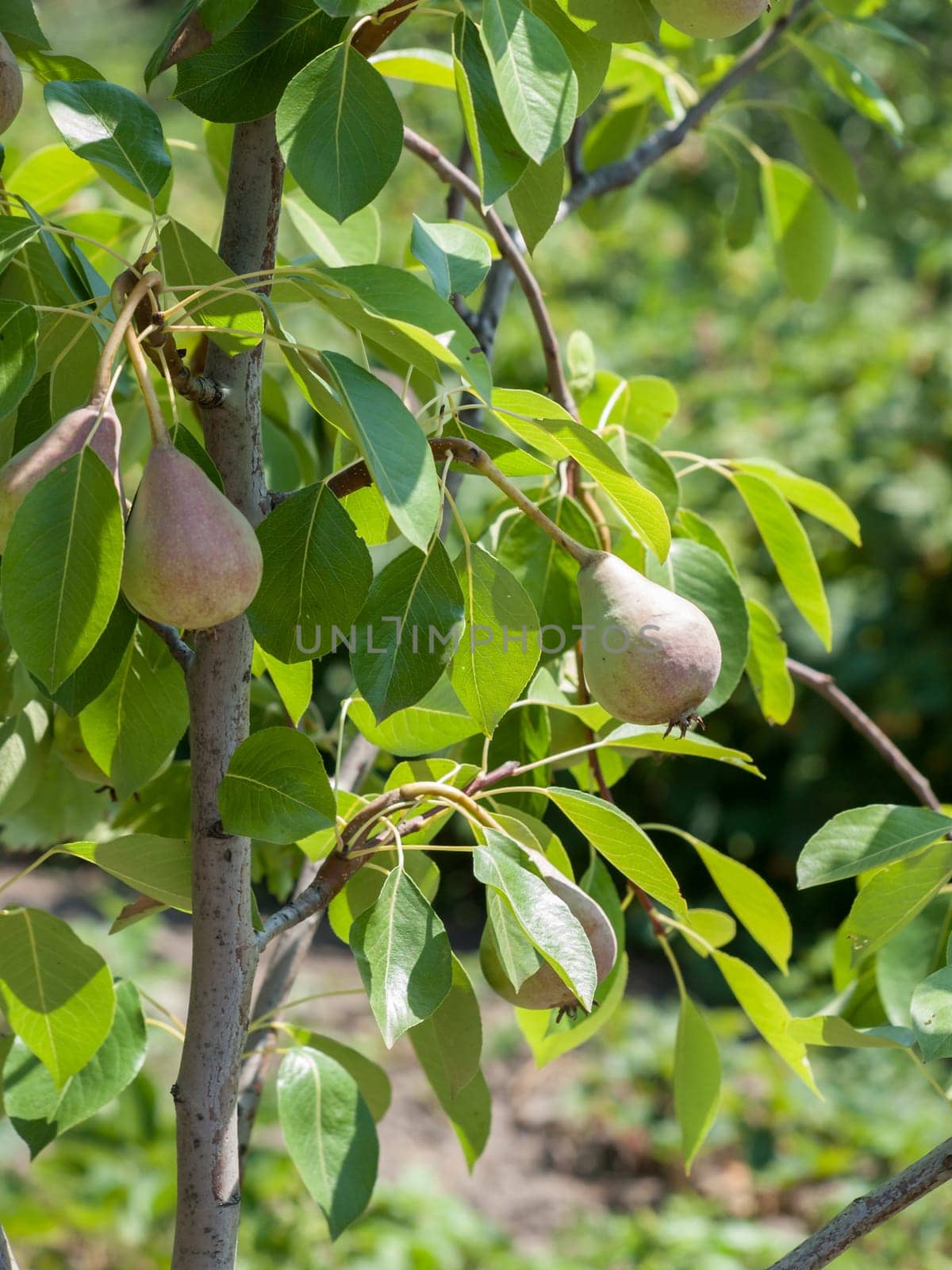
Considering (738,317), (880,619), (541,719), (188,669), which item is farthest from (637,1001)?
(188,669)

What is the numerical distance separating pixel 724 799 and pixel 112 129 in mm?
2905

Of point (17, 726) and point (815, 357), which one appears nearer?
point (17, 726)

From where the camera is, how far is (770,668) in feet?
2.76

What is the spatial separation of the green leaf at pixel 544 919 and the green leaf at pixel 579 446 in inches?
6.1

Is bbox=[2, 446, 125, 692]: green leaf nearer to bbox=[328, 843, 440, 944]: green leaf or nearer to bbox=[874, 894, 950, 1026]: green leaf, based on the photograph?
bbox=[328, 843, 440, 944]: green leaf

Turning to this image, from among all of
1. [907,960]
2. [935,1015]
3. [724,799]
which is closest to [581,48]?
A: [935,1015]

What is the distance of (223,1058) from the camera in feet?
2.01

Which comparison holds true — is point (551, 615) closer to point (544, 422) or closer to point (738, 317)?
point (544, 422)

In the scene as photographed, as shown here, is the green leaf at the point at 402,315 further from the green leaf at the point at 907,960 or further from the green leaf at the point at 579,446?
the green leaf at the point at 907,960

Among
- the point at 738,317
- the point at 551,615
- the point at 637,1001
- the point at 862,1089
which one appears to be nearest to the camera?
the point at 551,615

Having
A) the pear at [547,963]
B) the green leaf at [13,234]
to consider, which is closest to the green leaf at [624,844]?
the pear at [547,963]

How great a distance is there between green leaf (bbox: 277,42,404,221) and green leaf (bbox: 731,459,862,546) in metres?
0.41

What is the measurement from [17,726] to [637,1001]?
2.41 meters

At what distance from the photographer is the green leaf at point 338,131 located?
0.50 meters
